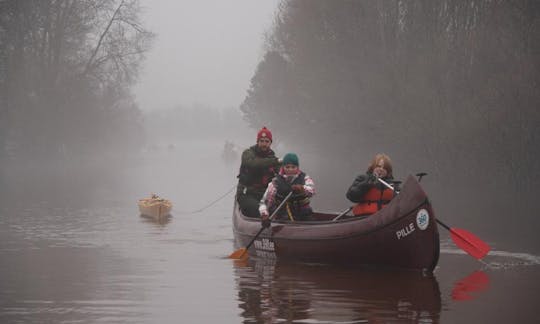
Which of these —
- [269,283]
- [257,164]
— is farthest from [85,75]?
[269,283]

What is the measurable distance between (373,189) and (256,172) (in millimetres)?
3341

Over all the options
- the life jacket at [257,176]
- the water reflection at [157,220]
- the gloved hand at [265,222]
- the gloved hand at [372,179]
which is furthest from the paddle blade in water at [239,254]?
the water reflection at [157,220]

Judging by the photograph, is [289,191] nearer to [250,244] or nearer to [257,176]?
[250,244]

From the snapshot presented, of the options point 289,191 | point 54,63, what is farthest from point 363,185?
point 54,63

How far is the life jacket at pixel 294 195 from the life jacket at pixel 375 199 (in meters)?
1.53

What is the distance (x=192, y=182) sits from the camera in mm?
35875

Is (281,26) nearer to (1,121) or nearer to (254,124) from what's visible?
(1,121)

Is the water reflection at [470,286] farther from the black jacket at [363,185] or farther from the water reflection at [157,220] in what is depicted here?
the water reflection at [157,220]

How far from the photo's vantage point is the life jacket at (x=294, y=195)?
1305cm

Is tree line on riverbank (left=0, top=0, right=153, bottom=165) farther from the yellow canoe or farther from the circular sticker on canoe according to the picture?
the circular sticker on canoe

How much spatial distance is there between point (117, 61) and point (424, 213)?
113ft

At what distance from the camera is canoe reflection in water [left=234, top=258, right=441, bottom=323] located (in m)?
8.89

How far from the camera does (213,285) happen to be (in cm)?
1091

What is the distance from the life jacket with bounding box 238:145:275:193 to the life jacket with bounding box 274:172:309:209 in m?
1.13
